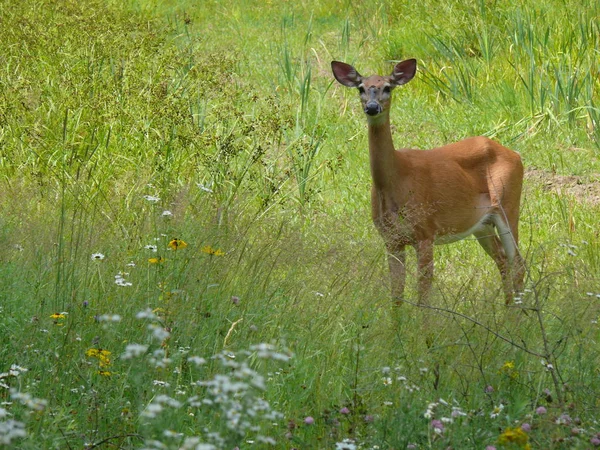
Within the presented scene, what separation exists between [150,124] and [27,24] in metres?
2.59

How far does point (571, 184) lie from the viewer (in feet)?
29.5

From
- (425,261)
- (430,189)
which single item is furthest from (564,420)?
(430,189)

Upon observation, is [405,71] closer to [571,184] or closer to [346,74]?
[346,74]

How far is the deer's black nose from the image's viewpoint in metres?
6.25

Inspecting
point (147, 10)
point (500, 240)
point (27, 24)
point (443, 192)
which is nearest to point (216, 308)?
point (443, 192)

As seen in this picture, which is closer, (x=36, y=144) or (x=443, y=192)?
(x=443, y=192)

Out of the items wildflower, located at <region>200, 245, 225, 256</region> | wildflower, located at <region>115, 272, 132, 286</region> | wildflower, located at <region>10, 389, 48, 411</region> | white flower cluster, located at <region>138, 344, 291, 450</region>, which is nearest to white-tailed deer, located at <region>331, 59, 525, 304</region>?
wildflower, located at <region>200, 245, 225, 256</region>

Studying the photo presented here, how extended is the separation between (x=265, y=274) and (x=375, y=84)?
156 centimetres

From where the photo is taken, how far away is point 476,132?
33.3ft

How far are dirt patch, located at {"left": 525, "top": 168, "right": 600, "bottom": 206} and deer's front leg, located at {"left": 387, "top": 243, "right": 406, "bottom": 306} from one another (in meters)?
2.78

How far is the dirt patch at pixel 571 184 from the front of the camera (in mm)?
8711

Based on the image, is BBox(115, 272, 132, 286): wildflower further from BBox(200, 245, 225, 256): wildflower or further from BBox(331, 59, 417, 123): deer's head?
BBox(331, 59, 417, 123): deer's head

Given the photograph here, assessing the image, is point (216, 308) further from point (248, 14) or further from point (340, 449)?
point (248, 14)

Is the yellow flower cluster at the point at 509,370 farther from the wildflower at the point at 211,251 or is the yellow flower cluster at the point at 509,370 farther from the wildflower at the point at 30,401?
the wildflower at the point at 30,401
